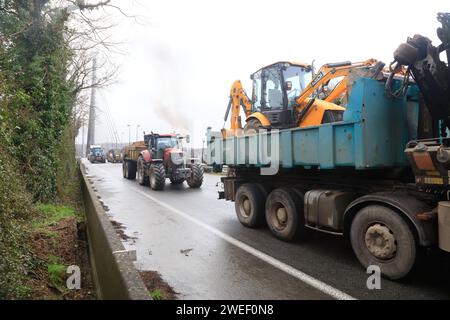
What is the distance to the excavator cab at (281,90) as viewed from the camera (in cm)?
843

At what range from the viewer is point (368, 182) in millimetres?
5285

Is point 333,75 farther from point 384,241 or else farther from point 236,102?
point 384,241

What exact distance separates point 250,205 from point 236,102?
159 inches

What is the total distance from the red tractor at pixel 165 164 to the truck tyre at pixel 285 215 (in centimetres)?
839

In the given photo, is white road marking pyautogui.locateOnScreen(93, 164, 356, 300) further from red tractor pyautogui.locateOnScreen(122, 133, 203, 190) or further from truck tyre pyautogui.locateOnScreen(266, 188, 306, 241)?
red tractor pyautogui.locateOnScreen(122, 133, 203, 190)

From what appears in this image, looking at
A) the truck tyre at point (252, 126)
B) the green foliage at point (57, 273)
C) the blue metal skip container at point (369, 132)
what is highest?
the truck tyre at point (252, 126)

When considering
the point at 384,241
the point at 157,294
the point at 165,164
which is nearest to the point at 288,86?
the point at 384,241

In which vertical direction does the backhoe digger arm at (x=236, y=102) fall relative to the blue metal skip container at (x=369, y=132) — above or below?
above

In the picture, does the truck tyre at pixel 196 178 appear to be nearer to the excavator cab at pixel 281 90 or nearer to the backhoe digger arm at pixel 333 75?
the excavator cab at pixel 281 90

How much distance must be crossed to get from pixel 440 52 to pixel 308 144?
2211 millimetres

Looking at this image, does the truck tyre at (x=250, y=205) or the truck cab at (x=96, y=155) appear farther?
the truck cab at (x=96, y=155)

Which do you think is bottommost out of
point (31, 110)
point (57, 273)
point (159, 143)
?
point (57, 273)

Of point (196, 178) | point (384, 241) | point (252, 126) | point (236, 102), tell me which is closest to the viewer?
point (384, 241)

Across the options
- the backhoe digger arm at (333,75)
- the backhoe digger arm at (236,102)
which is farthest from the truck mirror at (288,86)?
the backhoe digger arm at (236,102)
